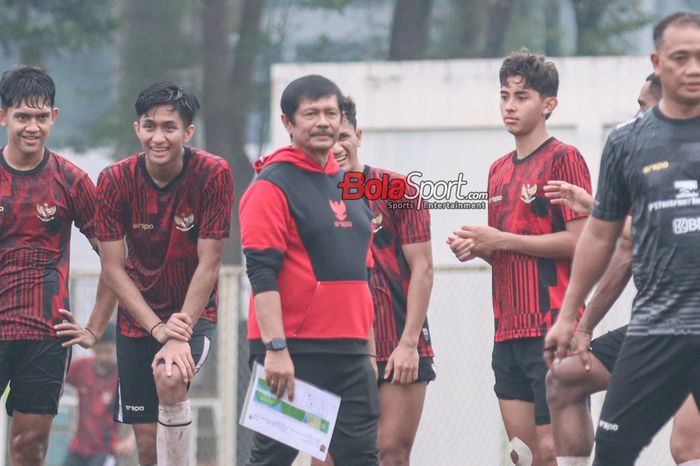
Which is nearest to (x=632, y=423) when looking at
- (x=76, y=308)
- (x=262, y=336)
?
(x=262, y=336)

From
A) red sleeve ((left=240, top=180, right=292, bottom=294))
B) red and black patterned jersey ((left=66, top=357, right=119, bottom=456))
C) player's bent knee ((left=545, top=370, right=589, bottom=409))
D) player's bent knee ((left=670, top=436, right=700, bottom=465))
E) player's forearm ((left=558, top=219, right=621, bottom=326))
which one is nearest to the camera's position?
player's forearm ((left=558, top=219, right=621, bottom=326))

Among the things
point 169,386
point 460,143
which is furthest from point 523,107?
point 460,143

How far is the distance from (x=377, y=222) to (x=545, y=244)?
108 centimetres

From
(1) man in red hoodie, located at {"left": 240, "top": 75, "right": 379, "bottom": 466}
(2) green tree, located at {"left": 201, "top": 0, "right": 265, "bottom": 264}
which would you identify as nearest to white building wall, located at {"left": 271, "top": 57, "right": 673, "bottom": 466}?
(1) man in red hoodie, located at {"left": 240, "top": 75, "right": 379, "bottom": 466}

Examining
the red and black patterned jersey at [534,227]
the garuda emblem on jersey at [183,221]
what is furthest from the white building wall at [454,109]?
the garuda emblem on jersey at [183,221]

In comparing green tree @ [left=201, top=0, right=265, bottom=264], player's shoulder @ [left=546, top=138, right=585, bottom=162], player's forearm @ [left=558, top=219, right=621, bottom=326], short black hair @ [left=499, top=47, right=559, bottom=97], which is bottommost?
player's forearm @ [left=558, top=219, right=621, bottom=326]

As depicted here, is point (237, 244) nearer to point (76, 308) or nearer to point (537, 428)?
point (76, 308)

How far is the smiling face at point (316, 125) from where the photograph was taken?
655cm

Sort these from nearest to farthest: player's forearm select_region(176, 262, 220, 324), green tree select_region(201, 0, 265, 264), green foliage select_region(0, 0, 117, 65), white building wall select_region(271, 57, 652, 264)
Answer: player's forearm select_region(176, 262, 220, 324), white building wall select_region(271, 57, 652, 264), green foliage select_region(0, 0, 117, 65), green tree select_region(201, 0, 265, 264)

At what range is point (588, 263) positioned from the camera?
596cm

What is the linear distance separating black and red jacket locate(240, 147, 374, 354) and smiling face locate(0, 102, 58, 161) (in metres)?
1.72

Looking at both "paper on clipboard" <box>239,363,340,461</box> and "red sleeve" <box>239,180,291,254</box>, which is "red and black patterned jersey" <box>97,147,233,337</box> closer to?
"red sleeve" <box>239,180,291,254</box>

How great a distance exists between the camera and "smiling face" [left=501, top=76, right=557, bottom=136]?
25.0 ft

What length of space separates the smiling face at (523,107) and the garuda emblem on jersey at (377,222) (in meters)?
0.91
